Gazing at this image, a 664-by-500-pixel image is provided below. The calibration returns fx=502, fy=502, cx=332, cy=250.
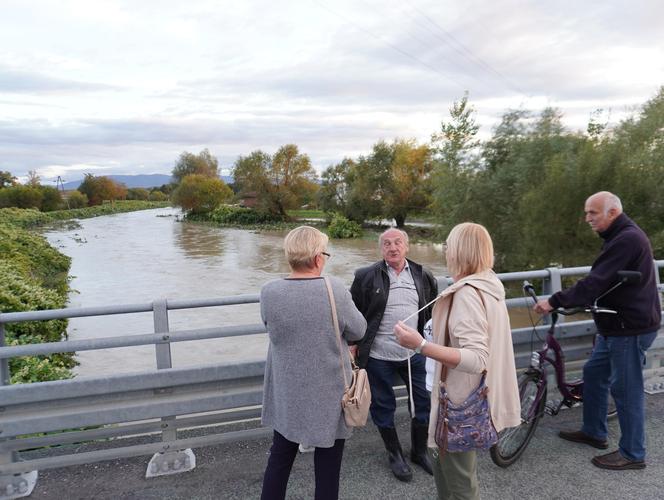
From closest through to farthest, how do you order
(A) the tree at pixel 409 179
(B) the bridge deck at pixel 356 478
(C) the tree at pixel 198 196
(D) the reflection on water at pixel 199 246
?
(B) the bridge deck at pixel 356 478 → (D) the reflection on water at pixel 199 246 → (A) the tree at pixel 409 179 → (C) the tree at pixel 198 196

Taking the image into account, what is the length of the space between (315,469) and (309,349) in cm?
65

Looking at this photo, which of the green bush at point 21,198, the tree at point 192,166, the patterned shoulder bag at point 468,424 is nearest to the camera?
the patterned shoulder bag at point 468,424

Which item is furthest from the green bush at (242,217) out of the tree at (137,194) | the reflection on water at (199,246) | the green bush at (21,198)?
the tree at (137,194)

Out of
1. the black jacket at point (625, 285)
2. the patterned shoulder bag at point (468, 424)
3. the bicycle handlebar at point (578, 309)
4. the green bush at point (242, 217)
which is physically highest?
the black jacket at point (625, 285)

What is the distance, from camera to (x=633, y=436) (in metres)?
3.34

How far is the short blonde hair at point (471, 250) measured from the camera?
2.30 metres

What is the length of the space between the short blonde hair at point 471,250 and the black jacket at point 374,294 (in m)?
1.11

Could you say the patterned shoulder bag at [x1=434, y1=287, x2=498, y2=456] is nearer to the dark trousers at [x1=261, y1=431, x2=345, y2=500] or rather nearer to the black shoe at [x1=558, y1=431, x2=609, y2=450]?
the dark trousers at [x1=261, y1=431, x2=345, y2=500]

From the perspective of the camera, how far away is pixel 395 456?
3.42 meters

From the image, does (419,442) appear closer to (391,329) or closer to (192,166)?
(391,329)

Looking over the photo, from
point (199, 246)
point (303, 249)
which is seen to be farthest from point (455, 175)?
point (199, 246)

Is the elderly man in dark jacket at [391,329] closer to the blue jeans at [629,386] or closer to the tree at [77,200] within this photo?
the blue jeans at [629,386]

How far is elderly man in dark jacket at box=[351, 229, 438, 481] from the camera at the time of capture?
341 cm

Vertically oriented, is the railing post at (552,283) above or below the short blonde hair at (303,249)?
below
